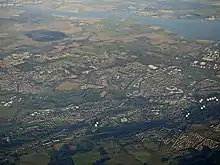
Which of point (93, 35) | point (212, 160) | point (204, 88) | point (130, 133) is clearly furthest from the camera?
point (93, 35)

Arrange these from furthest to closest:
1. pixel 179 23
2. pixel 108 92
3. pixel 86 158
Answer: pixel 179 23 < pixel 108 92 < pixel 86 158

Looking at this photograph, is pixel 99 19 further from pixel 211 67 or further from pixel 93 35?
pixel 211 67

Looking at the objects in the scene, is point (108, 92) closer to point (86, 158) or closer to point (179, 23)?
point (86, 158)

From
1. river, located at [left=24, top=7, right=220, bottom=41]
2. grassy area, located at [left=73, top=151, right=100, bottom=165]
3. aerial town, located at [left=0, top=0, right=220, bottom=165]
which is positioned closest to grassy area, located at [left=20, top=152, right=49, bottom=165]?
aerial town, located at [left=0, top=0, right=220, bottom=165]

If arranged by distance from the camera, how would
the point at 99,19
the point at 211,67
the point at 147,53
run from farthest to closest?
the point at 99,19, the point at 147,53, the point at 211,67

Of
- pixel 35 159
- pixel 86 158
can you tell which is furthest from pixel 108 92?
pixel 35 159

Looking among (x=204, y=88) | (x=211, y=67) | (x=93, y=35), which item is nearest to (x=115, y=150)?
(x=204, y=88)

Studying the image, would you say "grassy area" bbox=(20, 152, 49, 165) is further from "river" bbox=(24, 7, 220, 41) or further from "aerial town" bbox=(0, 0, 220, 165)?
"river" bbox=(24, 7, 220, 41)

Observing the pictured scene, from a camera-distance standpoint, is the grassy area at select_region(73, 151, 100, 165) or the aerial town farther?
the aerial town

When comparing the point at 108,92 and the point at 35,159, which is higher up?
the point at 108,92
